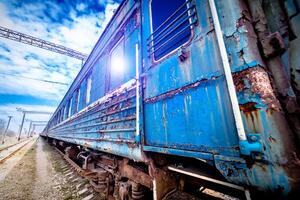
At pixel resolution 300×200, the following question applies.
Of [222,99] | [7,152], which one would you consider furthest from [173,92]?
[7,152]

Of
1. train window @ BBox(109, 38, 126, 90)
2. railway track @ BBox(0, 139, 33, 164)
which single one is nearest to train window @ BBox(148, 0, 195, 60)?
train window @ BBox(109, 38, 126, 90)

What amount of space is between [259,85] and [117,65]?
8.94ft

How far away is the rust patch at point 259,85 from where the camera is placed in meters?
0.85

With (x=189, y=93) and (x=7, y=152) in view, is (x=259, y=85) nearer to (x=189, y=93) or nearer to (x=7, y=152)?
(x=189, y=93)

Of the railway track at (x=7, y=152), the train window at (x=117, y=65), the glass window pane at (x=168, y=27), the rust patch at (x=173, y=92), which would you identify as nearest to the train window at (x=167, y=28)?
the glass window pane at (x=168, y=27)

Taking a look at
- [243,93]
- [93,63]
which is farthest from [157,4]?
[93,63]

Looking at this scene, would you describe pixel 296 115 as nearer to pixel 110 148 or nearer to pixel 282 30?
pixel 282 30

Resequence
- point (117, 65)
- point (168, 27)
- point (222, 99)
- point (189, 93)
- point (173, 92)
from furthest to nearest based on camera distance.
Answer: point (117, 65) → point (168, 27) → point (173, 92) → point (189, 93) → point (222, 99)

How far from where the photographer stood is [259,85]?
2.88ft

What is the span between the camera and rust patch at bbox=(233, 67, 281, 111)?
851 millimetres

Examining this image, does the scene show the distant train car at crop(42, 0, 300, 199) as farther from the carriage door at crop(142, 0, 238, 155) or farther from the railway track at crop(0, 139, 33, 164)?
the railway track at crop(0, 139, 33, 164)

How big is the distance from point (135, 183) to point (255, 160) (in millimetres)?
1824

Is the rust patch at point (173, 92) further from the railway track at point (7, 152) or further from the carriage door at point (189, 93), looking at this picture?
the railway track at point (7, 152)

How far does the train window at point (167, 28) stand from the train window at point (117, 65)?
39.7 inches
